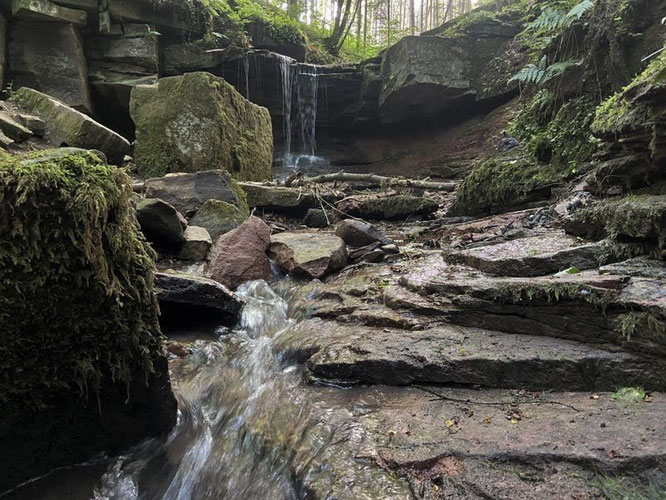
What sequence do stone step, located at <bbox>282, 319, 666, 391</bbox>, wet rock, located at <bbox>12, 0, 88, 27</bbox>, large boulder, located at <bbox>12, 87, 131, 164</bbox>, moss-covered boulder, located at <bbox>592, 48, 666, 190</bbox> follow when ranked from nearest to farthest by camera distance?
1. stone step, located at <bbox>282, 319, 666, 391</bbox>
2. moss-covered boulder, located at <bbox>592, 48, 666, 190</bbox>
3. large boulder, located at <bbox>12, 87, 131, 164</bbox>
4. wet rock, located at <bbox>12, 0, 88, 27</bbox>

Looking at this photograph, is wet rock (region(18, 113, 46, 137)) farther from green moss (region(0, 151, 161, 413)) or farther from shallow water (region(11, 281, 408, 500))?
green moss (region(0, 151, 161, 413))

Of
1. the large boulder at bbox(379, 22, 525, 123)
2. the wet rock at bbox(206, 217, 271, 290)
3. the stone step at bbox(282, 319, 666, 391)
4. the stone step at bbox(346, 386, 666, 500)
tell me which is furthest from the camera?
the large boulder at bbox(379, 22, 525, 123)

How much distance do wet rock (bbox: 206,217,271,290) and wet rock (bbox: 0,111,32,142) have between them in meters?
3.16

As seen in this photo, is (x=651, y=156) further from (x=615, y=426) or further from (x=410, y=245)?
(x=410, y=245)

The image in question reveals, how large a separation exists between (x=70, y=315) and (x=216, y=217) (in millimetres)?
4610

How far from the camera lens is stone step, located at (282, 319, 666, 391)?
2.53 m

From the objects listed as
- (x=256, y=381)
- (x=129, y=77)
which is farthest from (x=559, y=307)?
(x=129, y=77)

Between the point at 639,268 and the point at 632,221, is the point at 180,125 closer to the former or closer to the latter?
the point at 632,221

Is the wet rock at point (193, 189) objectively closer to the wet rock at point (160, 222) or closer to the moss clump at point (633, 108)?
the wet rock at point (160, 222)

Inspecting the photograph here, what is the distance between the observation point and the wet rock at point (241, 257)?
5.49 m

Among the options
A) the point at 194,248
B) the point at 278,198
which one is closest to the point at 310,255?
the point at 194,248

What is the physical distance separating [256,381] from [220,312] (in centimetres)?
124

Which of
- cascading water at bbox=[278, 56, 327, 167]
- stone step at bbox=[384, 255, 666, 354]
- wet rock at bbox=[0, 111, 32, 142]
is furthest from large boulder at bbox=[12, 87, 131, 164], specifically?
cascading water at bbox=[278, 56, 327, 167]

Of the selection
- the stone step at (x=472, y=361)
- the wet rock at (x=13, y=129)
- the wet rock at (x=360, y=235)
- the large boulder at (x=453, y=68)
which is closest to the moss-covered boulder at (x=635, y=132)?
the stone step at (x=472, y=361)
